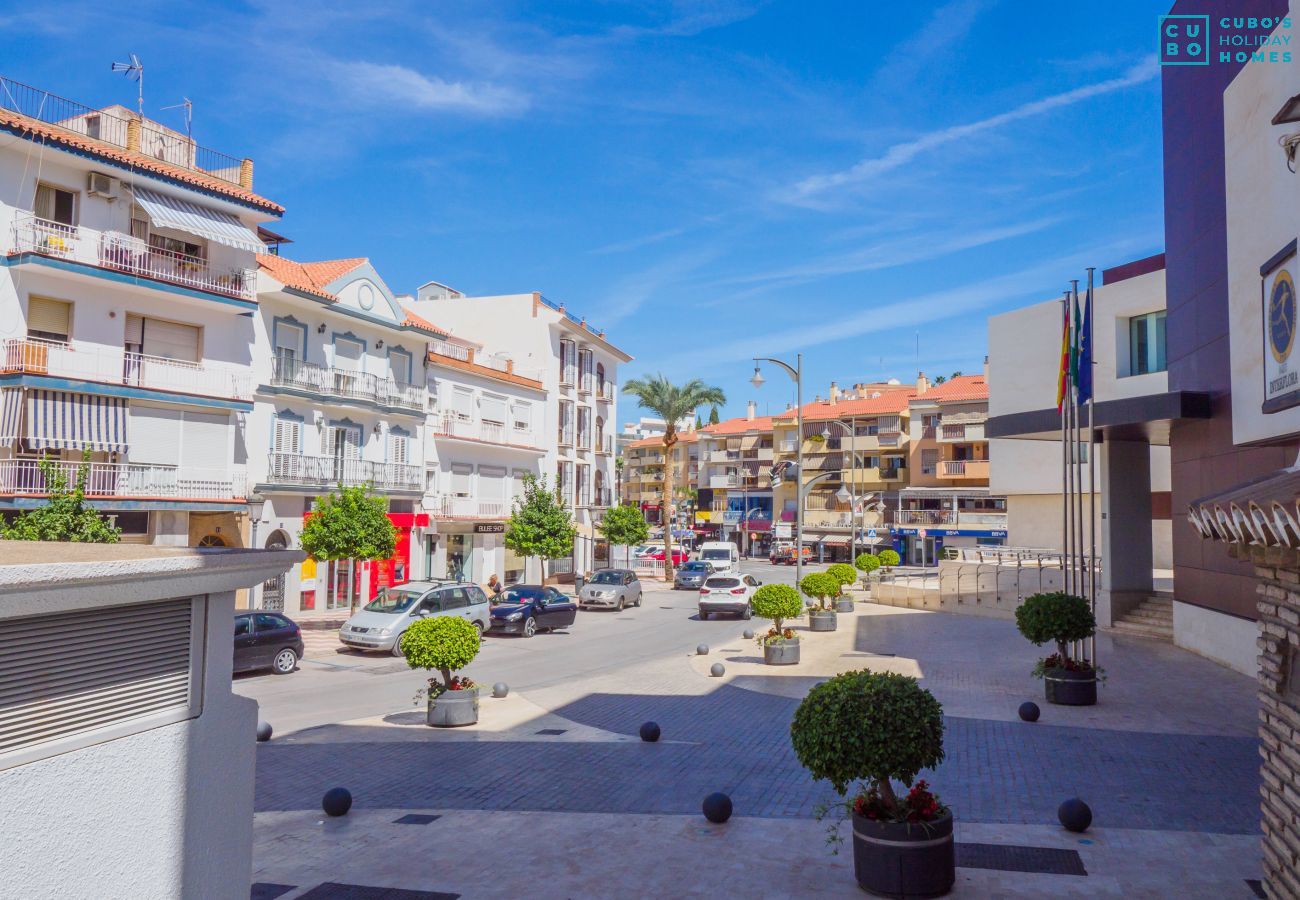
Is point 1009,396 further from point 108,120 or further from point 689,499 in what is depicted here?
point 689,499

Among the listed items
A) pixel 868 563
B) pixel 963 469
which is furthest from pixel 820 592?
pixel 963 469

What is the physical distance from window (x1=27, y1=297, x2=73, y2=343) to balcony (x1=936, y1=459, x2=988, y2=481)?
51.9 meters

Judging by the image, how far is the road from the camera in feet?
55.7

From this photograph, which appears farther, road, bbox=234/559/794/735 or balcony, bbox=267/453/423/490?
balcony, bbox=267/453/423/490

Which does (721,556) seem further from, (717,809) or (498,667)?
(717,809)

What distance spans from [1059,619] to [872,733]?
30.9 ft

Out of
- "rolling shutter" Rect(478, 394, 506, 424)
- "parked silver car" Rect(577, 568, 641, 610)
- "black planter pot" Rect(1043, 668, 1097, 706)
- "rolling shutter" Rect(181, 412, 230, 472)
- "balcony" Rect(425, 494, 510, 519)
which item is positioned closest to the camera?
"black planter pot" Rect(1043, 668, 1097, 706)

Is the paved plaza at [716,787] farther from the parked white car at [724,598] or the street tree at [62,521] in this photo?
the parked white car at [724,598]

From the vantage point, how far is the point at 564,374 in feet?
167

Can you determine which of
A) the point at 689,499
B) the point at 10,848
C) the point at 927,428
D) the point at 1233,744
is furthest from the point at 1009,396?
the point at 689,499

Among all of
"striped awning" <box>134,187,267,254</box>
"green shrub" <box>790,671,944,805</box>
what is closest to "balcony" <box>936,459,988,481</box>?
"striped awning" <box>134,187,267,254</box>

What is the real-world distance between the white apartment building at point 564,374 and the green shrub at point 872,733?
38379 mm

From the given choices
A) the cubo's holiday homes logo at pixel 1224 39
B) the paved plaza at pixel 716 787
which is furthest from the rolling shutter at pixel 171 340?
the cubo's holiday homes logo at pixel 1224 39

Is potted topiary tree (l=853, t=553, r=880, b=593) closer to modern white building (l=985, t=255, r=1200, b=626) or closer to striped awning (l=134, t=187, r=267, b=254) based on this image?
modern white building (l=985, t=255, r=1200, b=626)
